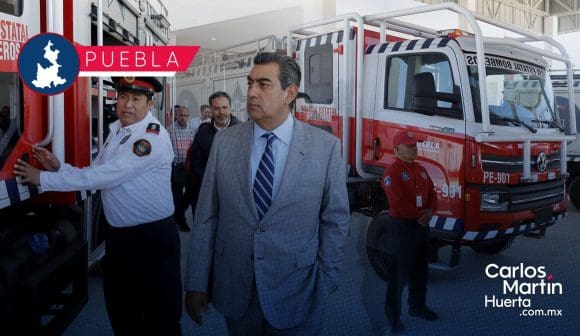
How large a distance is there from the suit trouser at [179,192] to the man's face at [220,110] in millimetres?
1239

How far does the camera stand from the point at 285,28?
5816mm

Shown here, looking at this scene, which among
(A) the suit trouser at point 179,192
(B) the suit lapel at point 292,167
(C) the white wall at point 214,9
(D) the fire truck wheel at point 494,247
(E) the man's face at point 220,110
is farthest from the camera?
(C) the white wall at point 214,9

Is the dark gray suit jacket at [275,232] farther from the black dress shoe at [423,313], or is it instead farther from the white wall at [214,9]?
the white wall at [214,9]

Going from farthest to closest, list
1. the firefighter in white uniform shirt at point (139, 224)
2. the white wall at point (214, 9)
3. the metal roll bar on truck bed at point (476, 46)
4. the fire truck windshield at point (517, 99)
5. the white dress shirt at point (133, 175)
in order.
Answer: the white wall at point (214, 9)
the fire truck windshield at point (517, 99)
the metal roll bar on truck bed at point (476, 46)
the firefighter in white uniform shirt at point (139, 224)
the white dress shirt at point (133, 175)

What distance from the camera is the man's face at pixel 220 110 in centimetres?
484

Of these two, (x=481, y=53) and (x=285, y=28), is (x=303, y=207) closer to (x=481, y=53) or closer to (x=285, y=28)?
(x=481, y=53)

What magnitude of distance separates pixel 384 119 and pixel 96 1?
2.69m

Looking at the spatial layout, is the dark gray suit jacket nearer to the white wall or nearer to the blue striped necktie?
the blue striped necktie

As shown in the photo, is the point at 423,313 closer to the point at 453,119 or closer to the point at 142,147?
the point at 453,119

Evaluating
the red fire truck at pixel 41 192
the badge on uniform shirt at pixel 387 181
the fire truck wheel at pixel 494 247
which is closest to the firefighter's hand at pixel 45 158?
the red fire truck at pixel 41 192

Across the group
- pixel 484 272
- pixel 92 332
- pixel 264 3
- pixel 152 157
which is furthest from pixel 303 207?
pixel 264 3

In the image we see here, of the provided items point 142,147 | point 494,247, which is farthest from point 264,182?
point 494,247

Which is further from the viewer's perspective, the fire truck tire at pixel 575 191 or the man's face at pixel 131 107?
the fire truck tire at pixel 575 191

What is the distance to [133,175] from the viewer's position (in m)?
2.45
